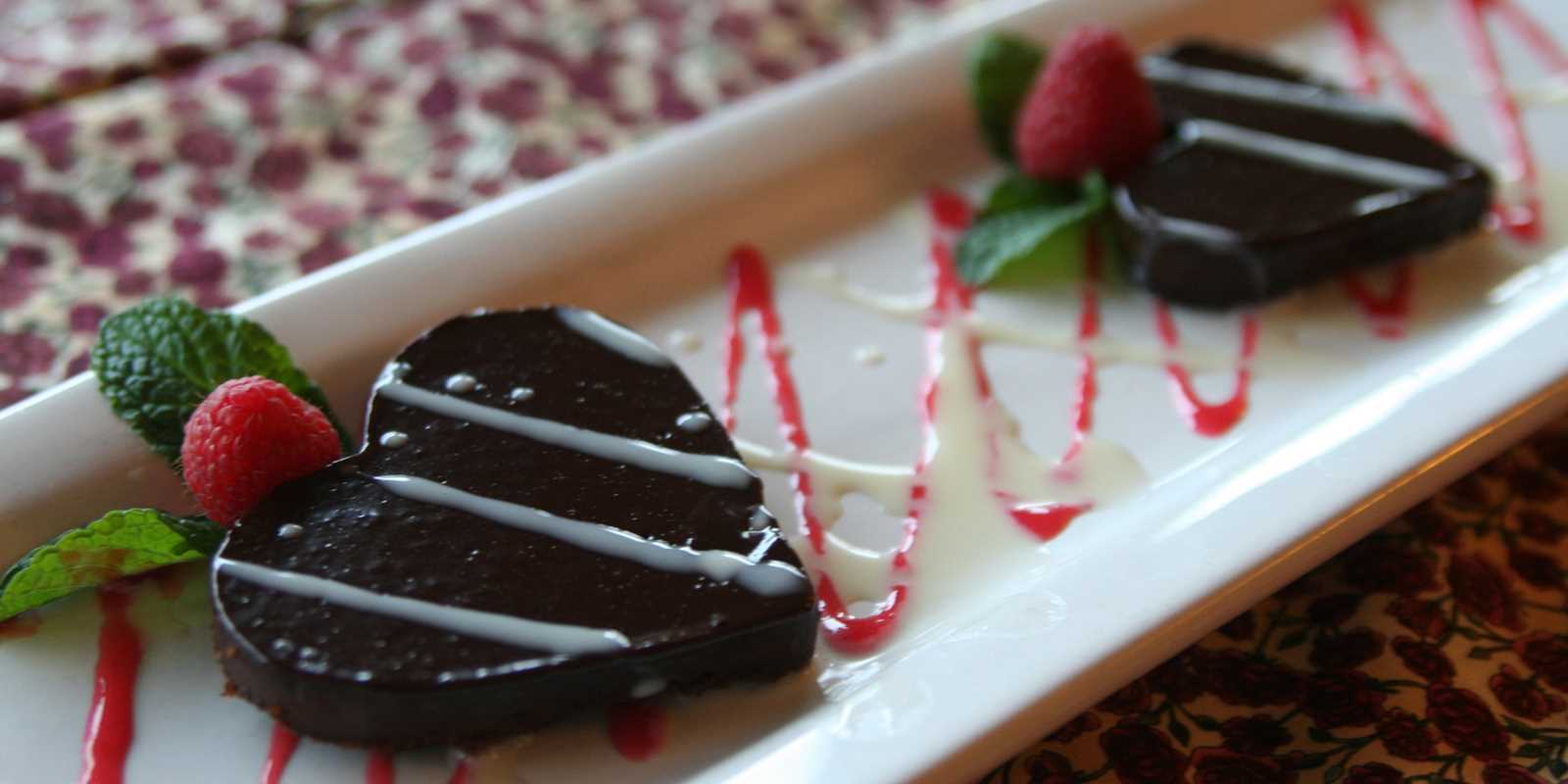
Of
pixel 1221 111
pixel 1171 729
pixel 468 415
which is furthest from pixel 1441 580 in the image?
pixel 468 415

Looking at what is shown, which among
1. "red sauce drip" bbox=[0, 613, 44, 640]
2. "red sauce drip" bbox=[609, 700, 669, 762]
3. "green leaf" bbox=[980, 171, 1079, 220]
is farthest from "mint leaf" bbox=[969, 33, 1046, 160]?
"red sauce drip" bbox=[0, 613, 44, 640]

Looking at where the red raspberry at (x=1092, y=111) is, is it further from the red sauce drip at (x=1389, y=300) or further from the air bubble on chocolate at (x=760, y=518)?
the air bubble on chocolate at (x=760, y=518)

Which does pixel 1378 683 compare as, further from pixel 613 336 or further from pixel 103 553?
pixel 103 553

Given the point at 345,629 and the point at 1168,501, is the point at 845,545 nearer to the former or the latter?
the point at 1168,501

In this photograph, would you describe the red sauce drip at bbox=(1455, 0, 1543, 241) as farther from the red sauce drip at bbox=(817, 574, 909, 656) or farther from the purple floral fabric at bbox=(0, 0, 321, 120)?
the purple floral fabric at bbox=(0, 0, 321, 120)

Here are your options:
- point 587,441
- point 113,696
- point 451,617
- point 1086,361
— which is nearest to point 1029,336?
point 1086,361

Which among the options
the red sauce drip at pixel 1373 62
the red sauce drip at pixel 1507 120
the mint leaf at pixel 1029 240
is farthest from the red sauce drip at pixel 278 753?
the red sauce drip at pixel 1373 62
